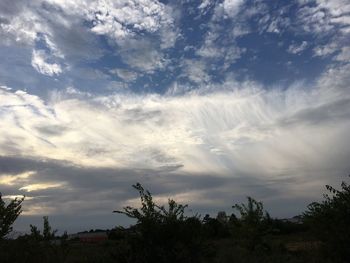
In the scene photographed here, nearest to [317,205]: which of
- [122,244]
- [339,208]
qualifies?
[339,208]

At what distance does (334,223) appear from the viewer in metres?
20.3

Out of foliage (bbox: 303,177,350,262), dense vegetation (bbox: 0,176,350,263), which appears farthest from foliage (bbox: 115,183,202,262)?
foliage (bbox: 303,177,350,262)

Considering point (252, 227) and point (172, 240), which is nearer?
point (172, 240)

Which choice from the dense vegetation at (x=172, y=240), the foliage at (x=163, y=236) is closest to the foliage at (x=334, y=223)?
the dense vegetation at (x=172, y=240)

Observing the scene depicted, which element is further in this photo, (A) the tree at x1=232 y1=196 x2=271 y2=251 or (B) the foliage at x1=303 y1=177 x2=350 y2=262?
(A) the tree at x1=232 y1=196 x2=271 y2=251

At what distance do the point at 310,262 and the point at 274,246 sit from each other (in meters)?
10.6

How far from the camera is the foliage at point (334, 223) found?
19.5 meters

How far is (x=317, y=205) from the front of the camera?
22109 millimetres

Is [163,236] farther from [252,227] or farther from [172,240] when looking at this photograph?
[252,227]

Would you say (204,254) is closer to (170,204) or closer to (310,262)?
(170,204)

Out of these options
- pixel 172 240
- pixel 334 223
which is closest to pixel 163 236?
pixel 172 240

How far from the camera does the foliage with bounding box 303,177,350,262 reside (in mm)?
19516

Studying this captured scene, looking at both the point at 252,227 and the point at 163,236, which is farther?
the point at 252,227

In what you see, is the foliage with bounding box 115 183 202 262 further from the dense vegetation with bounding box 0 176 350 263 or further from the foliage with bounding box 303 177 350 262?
the foliage with bounding box 303 177 350 262
